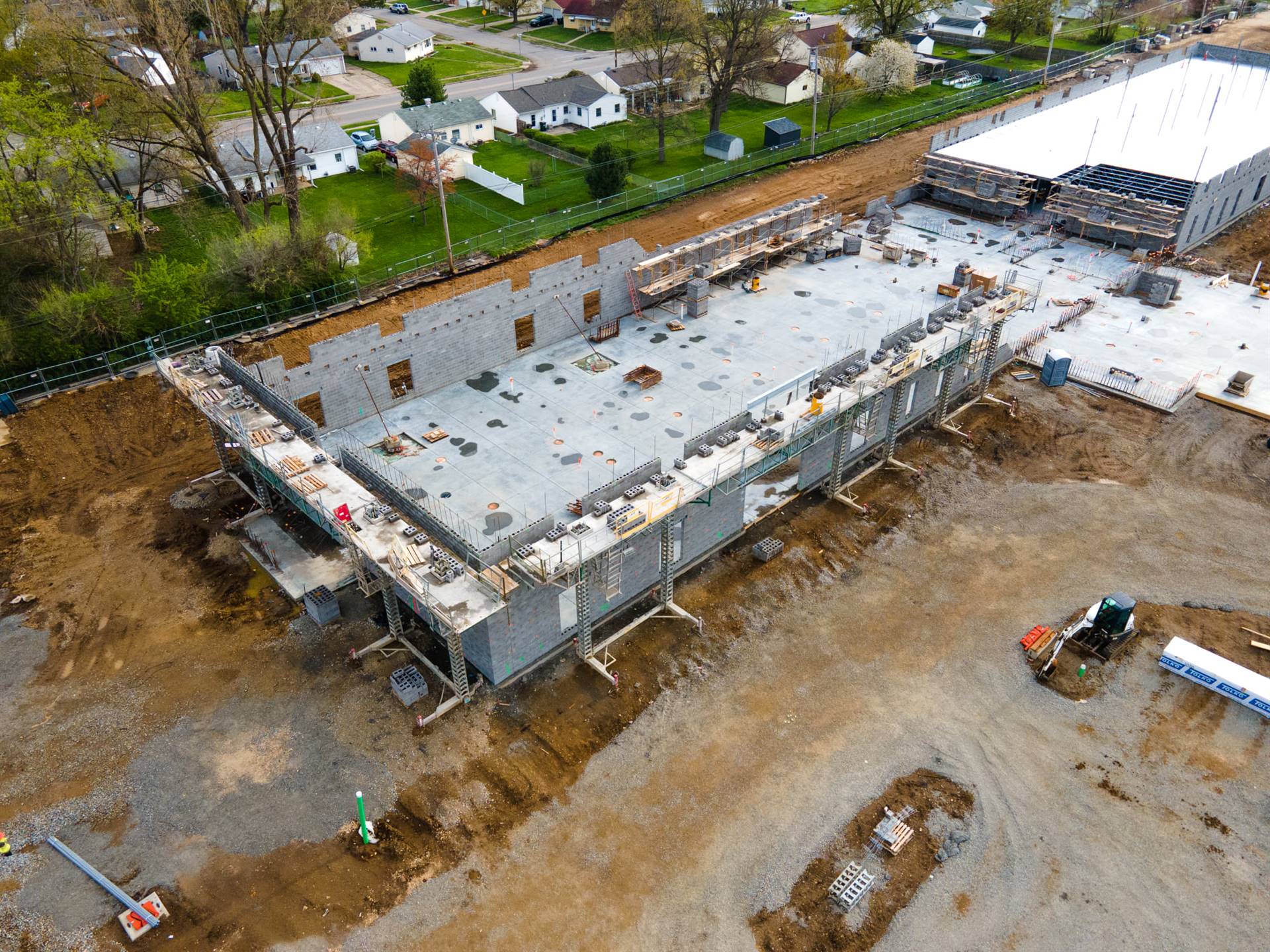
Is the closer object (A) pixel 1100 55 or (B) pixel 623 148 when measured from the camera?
(B) pixel 623 148

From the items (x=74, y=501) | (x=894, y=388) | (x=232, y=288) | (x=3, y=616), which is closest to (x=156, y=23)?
(x=232, y=288)

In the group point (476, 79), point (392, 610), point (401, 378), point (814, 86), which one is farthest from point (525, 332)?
point (476, 79)

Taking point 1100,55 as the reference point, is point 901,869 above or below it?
below

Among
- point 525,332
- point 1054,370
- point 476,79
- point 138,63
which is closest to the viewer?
point 1054,370

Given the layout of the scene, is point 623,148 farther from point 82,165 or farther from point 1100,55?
point 1100,55

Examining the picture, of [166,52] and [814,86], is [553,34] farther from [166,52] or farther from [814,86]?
[166,52]

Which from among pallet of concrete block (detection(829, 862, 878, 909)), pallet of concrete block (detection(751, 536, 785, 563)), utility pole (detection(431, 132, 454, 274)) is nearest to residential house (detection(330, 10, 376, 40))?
utility pole (detection(431, 132, 454, 274))
